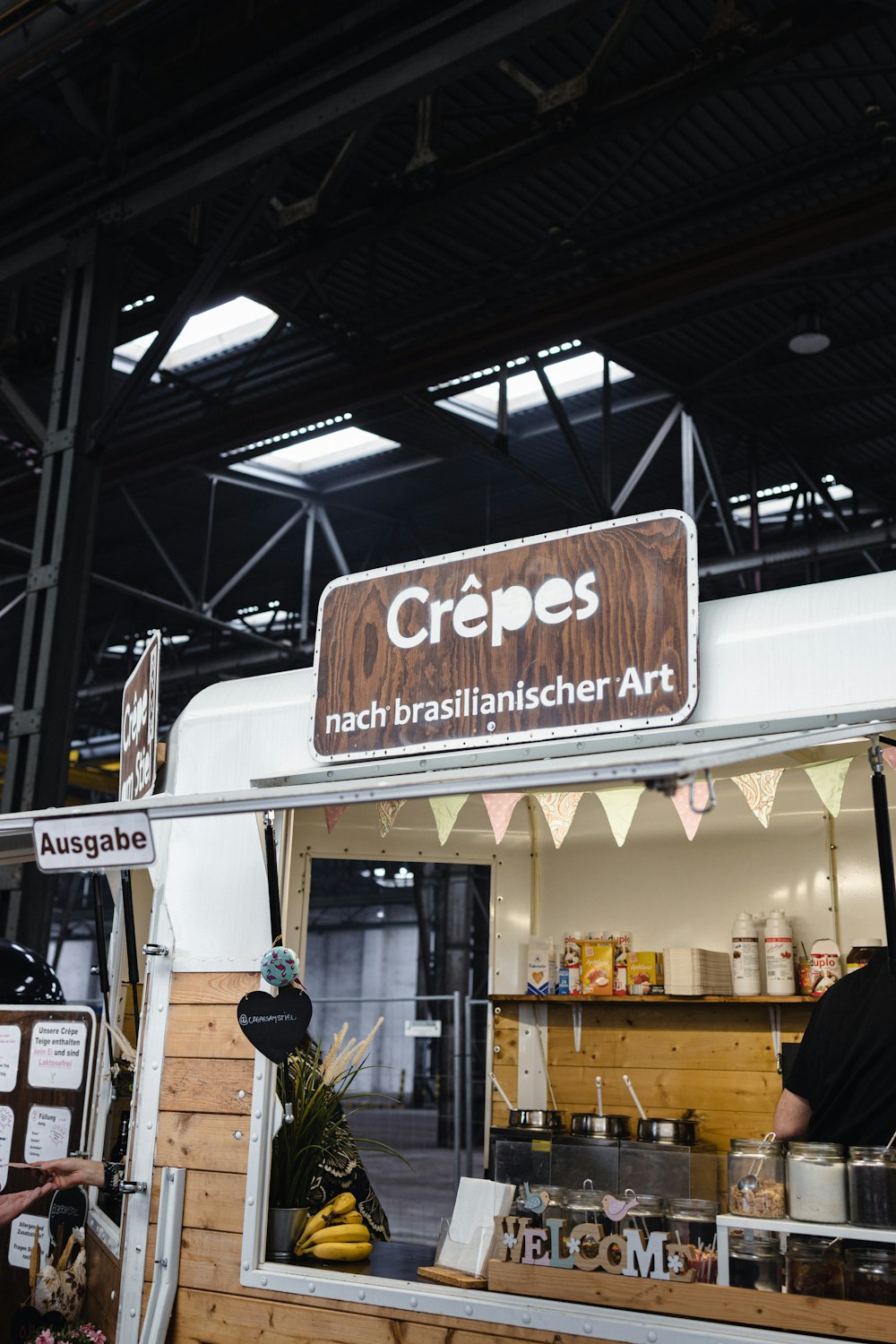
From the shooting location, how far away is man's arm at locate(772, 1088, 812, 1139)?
414 cm

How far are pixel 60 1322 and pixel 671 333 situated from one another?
23.2 feet

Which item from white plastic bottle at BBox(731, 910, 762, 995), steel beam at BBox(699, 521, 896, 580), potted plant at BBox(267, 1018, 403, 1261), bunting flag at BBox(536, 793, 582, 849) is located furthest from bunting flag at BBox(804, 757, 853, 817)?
steel beam at BBox(699, 521, 896, 580)

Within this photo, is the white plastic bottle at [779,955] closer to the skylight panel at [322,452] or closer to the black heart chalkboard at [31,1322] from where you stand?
the black heart chalkboard at [31,1322]

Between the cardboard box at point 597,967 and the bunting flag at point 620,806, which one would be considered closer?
the bunting flag at point 620,806

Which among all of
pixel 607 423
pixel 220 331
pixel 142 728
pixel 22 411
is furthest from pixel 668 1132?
pixel 220 331

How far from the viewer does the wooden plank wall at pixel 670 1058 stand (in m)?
5.89

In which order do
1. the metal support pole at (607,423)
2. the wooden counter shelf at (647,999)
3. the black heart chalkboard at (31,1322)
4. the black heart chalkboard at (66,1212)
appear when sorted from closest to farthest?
the black heart chalkboard at (31,1322), the black heart chalkboard at (66,1212), the wooden counter shelf at (647,999), the metal support pole at (607,423)

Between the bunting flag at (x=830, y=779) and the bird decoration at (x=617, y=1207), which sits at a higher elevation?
the bunting flag at (x=830, y=779)

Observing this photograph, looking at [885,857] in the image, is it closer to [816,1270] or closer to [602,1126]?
[816,1270]

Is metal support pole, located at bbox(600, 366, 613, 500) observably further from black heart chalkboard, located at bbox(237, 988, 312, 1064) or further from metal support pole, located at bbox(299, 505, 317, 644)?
black heart chalkboard, located at bbox(237, 988, 312, 1064)

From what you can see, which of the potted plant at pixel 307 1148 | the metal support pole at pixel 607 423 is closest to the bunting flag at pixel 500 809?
the potted plant at pixel 307 1148

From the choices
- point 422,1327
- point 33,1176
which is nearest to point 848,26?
point 422,1327

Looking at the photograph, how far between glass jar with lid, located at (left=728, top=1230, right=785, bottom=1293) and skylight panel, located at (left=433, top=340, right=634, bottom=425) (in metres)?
6.39

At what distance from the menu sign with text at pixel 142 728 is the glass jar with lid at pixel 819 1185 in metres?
2.61
